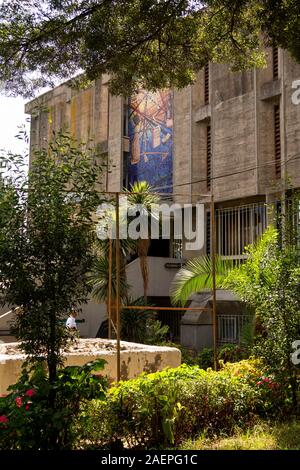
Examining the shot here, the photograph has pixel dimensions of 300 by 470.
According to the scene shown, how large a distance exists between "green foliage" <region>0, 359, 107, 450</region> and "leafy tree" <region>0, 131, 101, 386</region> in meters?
0.16

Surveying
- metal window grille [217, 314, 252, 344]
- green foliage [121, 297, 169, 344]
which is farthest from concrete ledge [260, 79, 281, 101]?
green foliage [121, 297, 169, 344]

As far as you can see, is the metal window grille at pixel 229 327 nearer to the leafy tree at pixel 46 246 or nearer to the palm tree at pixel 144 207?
the palm tree at pixel 144 207

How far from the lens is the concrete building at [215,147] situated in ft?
62.3

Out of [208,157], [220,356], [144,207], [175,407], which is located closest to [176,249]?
[208,157]

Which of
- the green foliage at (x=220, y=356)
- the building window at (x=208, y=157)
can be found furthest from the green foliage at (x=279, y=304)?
the building window at (x=208, y=157)

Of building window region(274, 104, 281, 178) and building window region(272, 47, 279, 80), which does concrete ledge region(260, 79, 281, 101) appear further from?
building window region(274, 104, 281, 178)

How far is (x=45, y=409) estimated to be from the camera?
5852mm

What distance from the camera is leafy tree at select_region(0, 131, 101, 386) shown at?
6.02m

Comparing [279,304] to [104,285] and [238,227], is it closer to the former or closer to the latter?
[104,285]

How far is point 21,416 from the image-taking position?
562cm

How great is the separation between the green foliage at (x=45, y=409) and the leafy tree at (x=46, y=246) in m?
0.16

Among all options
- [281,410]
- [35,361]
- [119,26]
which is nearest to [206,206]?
[119,26]

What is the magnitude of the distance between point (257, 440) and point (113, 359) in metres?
3.47

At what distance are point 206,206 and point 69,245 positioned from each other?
1583cm
